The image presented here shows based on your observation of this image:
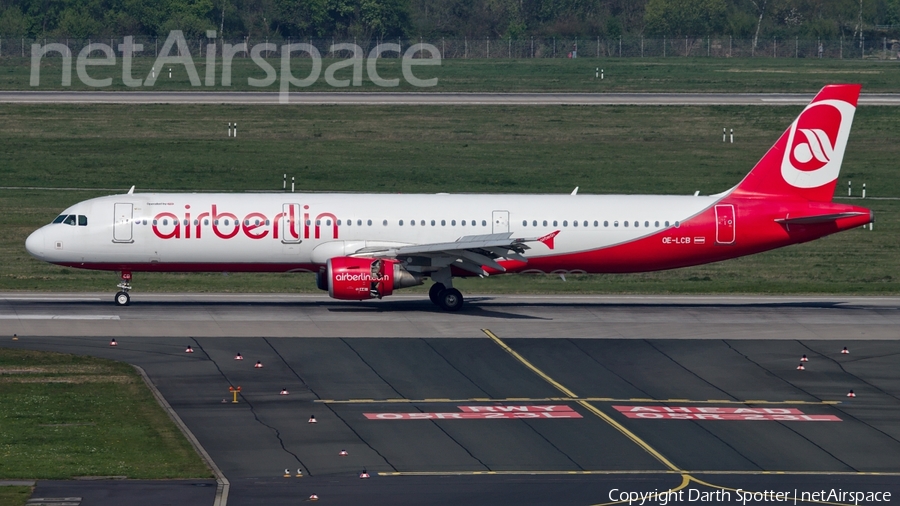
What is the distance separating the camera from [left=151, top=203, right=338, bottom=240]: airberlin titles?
42.0 meters

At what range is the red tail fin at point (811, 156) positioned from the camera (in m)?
44.2

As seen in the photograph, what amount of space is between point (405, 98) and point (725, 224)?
179ft

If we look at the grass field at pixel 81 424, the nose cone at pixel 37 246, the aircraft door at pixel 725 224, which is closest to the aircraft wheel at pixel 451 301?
the aircraft door at pixel 725 224

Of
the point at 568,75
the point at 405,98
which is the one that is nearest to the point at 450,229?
the point at 405,98

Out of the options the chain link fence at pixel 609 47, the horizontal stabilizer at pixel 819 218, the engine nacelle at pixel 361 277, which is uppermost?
the chain link fence at pixel 609 47

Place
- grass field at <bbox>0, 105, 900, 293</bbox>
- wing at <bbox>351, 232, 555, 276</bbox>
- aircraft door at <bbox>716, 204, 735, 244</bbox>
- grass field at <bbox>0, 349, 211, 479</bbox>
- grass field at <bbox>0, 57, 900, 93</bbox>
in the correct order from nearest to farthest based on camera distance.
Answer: grass field at <bbox>0, 349, 211, 479</bbox>
wing at <bbox>351, 232, 555, 276</bbox>
aircraft door at <bbox>716, 204, 735, 244</bbox>
grass field at <bbox>0, 105, 900, 293</bbox>
grass field at <bbox>0, 57, 900, 93</bbox>

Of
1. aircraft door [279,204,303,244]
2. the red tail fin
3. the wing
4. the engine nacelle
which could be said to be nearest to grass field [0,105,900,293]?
the red tail fin

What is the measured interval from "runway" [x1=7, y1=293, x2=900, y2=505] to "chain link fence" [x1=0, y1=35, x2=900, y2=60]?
83.3 metres

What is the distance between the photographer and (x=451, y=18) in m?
150

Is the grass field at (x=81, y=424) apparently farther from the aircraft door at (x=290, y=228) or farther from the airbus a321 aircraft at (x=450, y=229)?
the aircraft door at (x=290, y=228)

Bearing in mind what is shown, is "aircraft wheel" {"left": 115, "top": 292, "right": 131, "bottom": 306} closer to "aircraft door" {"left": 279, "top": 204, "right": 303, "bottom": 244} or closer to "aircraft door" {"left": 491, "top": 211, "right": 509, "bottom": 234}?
"aircraft door" {"left": 279, "top": 204, "right": 303, "bottom": 244}

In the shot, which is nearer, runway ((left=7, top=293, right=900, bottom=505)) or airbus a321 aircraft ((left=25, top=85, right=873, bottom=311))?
runway ((left=7, top=293, right=900, bottom=505))

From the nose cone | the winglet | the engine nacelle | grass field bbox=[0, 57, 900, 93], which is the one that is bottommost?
the engine nacelle

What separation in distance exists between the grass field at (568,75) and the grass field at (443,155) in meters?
11.2
